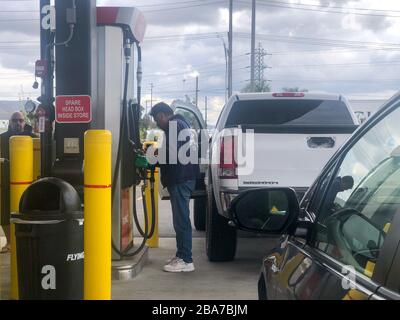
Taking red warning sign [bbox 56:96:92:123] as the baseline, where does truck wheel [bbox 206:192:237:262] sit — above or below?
below

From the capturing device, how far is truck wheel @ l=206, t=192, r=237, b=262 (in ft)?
21.8

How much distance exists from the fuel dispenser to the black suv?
9.99ft

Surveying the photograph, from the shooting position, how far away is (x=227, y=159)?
19.9 ft

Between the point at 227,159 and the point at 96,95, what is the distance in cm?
160

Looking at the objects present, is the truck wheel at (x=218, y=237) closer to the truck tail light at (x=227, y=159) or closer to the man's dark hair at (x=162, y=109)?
the truck tail light at (x=227, y=159)

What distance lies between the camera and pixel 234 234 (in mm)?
6703

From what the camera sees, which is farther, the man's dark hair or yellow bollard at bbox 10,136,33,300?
the man's dark hair

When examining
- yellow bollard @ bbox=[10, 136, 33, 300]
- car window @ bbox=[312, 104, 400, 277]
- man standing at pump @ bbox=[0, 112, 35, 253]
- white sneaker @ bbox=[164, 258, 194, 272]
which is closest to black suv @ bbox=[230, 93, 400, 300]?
car window @ bbox=[312, 104, 400, 277]

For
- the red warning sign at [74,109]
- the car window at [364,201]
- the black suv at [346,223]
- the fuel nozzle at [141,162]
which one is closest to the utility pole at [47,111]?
the red warning sign at [74,109]

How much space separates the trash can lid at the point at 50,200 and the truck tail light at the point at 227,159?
209 centimetres

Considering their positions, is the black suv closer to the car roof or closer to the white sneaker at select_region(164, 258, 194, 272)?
the white sneaker at select_region(164, 258, 194, 272)

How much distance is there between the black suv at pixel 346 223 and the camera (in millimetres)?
1743
